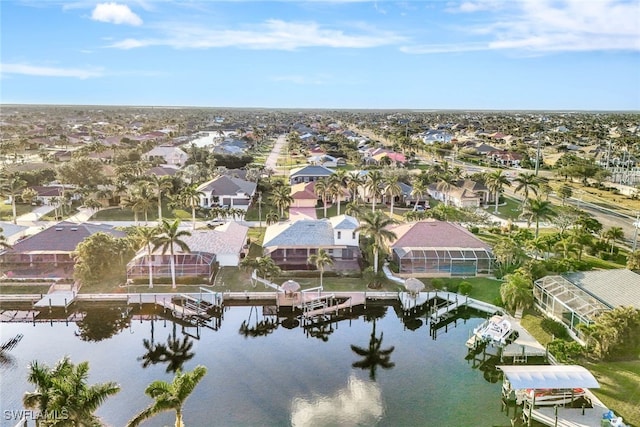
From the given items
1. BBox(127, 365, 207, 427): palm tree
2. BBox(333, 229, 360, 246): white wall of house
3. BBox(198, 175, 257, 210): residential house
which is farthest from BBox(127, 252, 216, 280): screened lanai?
BBox(198, 175, 257, 210): residential house

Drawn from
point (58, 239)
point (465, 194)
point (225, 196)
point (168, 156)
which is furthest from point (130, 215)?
point (168, 156)

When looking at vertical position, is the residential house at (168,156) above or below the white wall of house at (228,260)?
above

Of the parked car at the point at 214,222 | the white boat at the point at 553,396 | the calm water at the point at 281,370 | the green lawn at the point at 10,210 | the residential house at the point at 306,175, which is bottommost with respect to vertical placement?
the calm water at the point at 281,370

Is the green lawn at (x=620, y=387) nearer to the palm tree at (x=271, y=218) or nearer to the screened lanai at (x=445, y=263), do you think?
the screened lanai at (x=445, y=263)

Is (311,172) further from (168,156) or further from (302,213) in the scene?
(168,156)

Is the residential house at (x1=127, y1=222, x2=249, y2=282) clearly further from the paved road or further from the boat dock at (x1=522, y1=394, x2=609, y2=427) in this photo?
the paved road

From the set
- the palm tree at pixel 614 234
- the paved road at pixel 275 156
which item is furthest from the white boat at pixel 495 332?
the paved road at pixel 275 156

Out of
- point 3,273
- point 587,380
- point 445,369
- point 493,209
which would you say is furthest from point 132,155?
point 587,380
